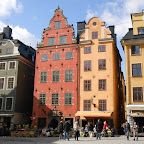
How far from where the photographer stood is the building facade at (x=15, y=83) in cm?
3285

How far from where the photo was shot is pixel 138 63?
28.0 meters

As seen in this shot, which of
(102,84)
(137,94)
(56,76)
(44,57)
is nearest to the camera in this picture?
(137,94)

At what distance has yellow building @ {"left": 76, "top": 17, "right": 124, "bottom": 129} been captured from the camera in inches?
1121

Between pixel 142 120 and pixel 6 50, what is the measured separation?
22748 mm

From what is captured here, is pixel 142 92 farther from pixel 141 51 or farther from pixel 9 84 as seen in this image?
pixel 9 84

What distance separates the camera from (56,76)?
32.0 meters

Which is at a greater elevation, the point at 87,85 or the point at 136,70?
the point at 136,70

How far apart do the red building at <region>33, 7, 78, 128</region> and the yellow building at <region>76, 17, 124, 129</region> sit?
1.29 meters

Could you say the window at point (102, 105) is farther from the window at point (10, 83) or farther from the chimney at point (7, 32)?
the chimney at point (7, 32)

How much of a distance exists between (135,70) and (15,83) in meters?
17.3

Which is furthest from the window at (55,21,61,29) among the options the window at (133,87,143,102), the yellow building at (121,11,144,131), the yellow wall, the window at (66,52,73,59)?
the window at (133,87,143,102)

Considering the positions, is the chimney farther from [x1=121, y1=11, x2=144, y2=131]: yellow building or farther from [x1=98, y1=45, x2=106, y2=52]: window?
[x1=121, y1=11, x2=144, y2=131]: yellow building

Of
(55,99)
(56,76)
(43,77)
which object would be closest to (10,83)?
(43,77)

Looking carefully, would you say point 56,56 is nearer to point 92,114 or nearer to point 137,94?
point 92,114
